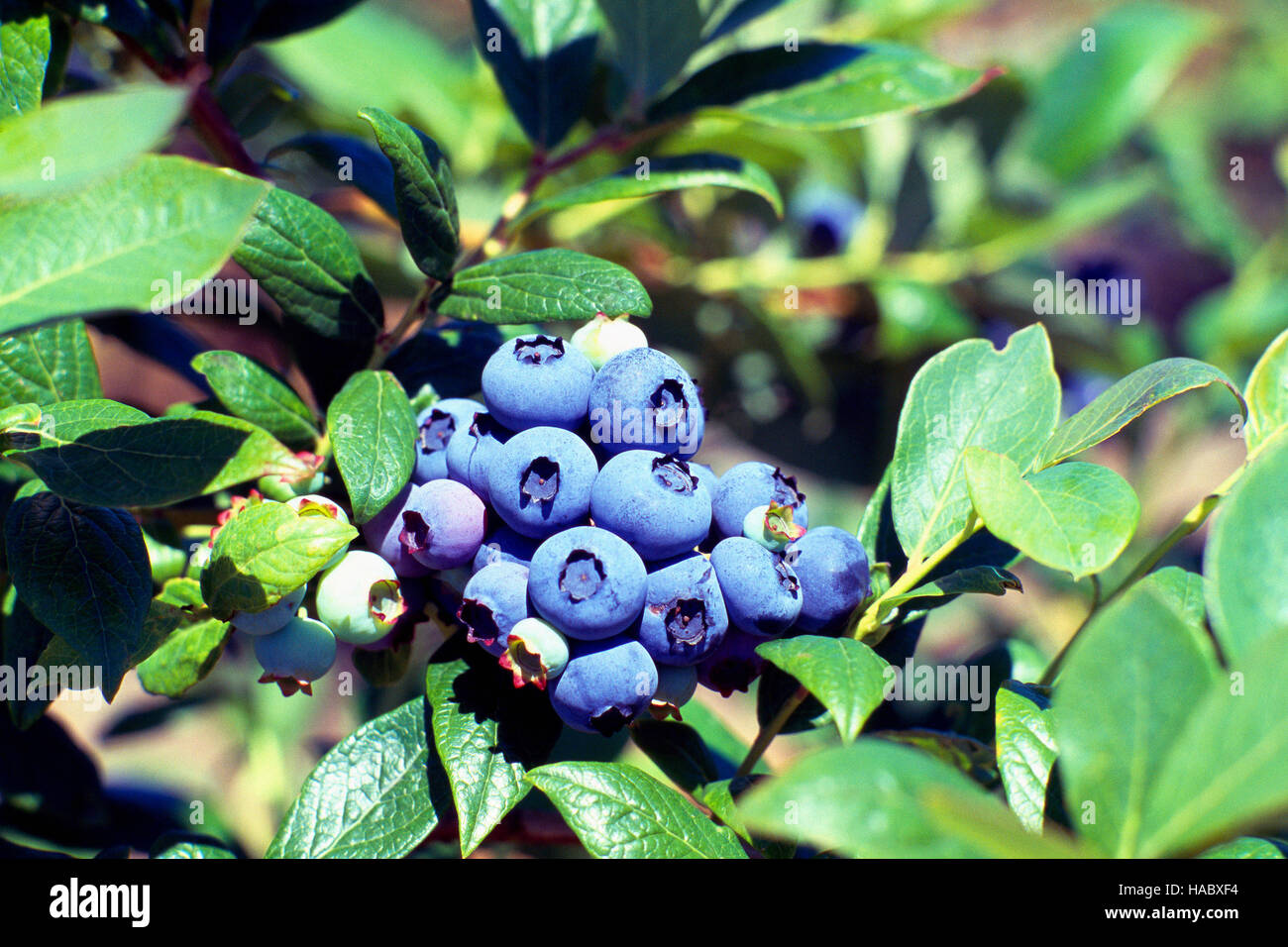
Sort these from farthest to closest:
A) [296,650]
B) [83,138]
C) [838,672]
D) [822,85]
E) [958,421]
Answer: [822,85]
[958,421]
[296,650]
[838,672]
[83,138]

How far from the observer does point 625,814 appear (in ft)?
2.30

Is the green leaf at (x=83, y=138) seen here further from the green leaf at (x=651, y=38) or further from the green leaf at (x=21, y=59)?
the green leaf at (x=651, y=38)

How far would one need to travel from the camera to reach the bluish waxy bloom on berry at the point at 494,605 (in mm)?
722

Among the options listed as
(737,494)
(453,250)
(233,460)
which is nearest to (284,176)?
(453,250)

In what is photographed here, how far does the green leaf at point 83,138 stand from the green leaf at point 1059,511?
52 cm

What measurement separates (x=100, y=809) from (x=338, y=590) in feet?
2.24

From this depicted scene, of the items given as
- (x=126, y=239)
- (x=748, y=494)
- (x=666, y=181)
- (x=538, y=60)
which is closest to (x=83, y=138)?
(x=126, y=239)

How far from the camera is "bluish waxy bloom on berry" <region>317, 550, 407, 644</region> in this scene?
75 centimetres

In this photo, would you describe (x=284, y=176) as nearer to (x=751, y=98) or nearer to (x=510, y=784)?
(x=751, y=98)

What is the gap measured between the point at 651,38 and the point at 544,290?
0.47 m

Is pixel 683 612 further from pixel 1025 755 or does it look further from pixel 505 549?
pixel 1025 755

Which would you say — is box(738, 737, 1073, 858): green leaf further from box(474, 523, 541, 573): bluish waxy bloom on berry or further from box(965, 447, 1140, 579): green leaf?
box(474, 523, 541, 573): bluish waxy bloom on berry

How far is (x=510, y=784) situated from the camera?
29.0 inches

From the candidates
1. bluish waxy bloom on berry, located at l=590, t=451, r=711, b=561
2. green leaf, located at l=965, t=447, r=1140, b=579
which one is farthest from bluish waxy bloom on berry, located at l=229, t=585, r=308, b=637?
green leaf, located at l=965, t=447, r=1140, b=579
